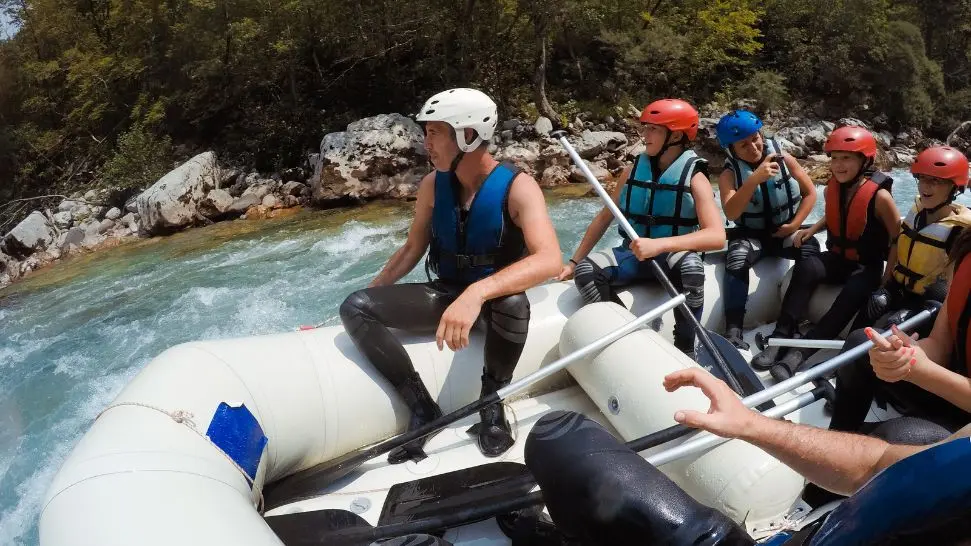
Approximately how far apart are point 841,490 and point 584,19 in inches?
602

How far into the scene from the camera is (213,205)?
11125mm

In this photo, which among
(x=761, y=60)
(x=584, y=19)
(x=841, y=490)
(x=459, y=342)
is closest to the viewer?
(x=841, y=490)

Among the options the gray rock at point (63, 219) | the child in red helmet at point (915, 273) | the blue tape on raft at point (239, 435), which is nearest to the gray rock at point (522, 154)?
the gray rock at point (63, 219)

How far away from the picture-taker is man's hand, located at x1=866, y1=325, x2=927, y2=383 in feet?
5.03

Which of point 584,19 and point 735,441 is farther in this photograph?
point 584,19

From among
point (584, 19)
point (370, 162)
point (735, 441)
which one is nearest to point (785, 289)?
point (735, 441)

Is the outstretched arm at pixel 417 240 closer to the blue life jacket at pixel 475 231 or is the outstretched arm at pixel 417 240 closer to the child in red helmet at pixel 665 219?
the blue life jacket at pixel 475 231

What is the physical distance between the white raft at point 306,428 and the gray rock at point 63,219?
12253 mm

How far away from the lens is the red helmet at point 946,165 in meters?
2.51

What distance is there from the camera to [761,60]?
16.5 meters

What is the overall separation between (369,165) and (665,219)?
8.66 m

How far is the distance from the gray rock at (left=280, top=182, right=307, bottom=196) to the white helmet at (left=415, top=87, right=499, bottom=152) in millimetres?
9940

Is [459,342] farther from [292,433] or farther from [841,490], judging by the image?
[841,490]

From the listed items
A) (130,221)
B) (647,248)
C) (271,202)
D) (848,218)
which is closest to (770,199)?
(848,218)
